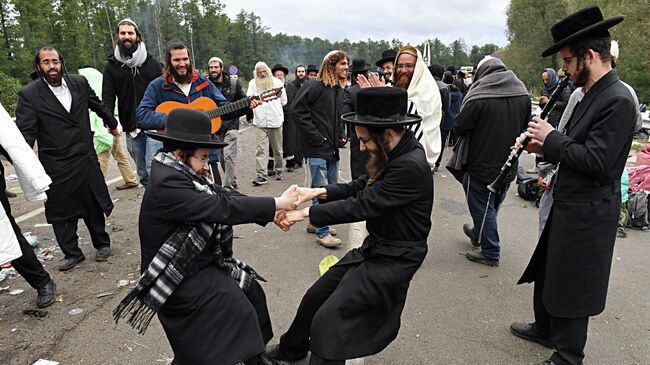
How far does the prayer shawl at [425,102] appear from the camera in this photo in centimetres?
480

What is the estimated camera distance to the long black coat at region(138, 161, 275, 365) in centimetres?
235

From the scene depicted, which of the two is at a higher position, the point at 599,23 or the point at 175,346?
the point at 599,23

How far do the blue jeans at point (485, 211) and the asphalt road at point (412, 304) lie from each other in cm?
24

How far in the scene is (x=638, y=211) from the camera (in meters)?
5.65

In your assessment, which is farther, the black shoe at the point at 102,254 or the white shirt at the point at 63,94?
the black shoe at the point at 102,254

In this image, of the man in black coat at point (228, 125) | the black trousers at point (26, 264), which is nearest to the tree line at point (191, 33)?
the man in black coat at point (228, 125)

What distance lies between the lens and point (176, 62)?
15.1 ft

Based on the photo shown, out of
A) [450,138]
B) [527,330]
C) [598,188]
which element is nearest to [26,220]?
[527,330]

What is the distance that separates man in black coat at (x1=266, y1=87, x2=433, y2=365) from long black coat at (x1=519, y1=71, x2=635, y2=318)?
2.89 feet

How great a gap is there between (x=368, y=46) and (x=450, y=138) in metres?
99.2

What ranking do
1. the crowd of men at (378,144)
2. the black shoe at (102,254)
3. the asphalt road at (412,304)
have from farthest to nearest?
the black shoe at (102,254) → the asphalt road at (412,304) → the crowd of men at (378,144)

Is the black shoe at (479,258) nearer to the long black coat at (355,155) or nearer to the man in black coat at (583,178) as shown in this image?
the long black coat at (355,155)

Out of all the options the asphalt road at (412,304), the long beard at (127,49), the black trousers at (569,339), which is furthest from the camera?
the long beard at (127,49)

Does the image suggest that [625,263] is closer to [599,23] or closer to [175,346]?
[599,23]
